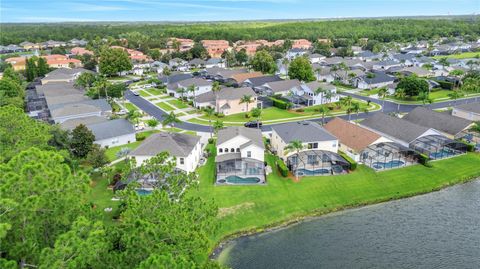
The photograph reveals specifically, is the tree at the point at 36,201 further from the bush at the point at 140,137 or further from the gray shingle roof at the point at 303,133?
the bush at the point at 140,137

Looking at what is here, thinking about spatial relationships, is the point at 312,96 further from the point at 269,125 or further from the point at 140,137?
the point at 140,137

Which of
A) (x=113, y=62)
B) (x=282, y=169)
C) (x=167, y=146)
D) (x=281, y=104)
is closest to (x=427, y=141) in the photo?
(x=282, y=169)

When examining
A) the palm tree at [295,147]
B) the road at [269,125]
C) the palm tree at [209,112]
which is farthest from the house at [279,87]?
→ the palm tree at [295,147]

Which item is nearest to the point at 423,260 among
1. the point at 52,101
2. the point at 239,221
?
the point at 239,221

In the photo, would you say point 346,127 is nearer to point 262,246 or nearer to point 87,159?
point 262,246

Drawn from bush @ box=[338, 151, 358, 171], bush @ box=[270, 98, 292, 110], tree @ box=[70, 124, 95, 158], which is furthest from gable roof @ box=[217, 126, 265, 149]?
bush @ box=[270, 98, 292, 110]

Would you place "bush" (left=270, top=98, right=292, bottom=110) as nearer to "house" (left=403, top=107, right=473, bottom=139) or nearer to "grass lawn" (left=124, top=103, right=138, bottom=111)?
"house" (left=403, top=107, right=473, bottom=139)
